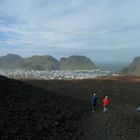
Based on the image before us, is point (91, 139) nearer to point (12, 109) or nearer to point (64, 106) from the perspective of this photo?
point (12, 109)

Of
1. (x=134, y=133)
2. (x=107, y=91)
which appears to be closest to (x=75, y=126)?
(x=134, y=133)

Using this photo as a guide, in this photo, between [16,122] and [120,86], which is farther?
[120,86]

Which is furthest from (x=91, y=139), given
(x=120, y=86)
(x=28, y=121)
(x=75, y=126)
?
(x=120, y=86)

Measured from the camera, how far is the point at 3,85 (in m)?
33.8

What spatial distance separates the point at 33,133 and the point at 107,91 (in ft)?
109

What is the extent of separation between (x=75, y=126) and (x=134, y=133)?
13.6 ft

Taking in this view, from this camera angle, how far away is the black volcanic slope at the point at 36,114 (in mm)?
23188

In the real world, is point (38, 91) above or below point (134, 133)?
above

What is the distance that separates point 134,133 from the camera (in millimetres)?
27000

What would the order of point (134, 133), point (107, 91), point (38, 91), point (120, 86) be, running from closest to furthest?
point (134, 133) < point (38, 91) < point (107, 91) < point (120, 86)

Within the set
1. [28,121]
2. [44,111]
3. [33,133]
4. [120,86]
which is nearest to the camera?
[33,133]

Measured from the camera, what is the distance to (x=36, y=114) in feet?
90.0

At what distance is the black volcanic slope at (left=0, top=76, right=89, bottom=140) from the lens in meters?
23.2

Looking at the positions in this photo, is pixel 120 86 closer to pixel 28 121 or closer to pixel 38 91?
pixel 38 91
